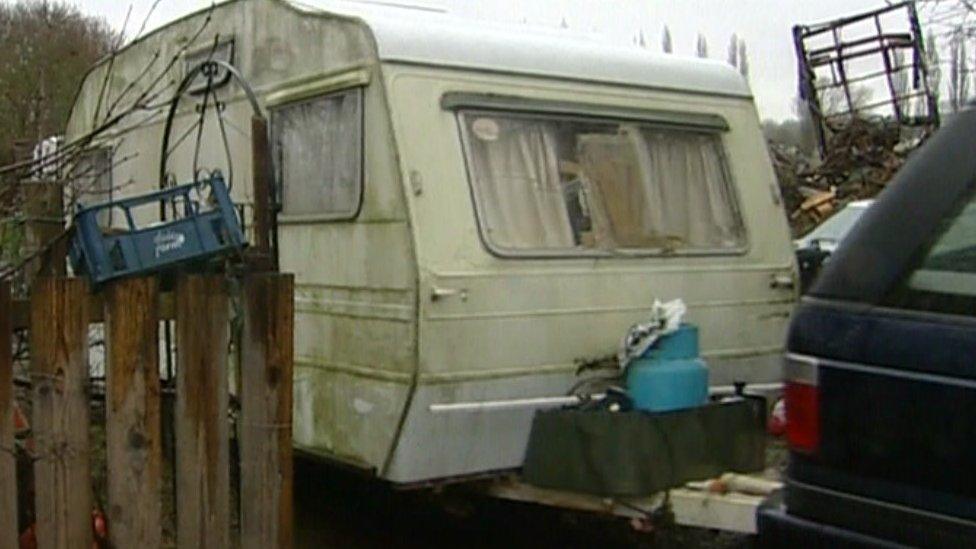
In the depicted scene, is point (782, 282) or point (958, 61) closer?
point (782, 282)

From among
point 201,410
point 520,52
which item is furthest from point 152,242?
point 520,52

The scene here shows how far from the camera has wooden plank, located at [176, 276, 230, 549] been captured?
3957mm

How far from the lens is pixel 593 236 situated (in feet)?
16.4

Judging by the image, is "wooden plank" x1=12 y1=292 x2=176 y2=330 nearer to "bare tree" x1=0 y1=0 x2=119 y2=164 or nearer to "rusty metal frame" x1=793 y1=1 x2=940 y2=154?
"bare tree" x1=0 y1=0 x2=119 y2=164

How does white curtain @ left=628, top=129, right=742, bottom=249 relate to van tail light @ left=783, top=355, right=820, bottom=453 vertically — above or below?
above

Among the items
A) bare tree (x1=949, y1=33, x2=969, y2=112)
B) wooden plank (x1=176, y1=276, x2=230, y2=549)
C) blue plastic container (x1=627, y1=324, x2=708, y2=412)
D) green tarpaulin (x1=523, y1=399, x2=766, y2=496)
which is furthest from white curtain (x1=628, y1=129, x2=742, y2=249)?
bare tree (x1=949, y1=33, x2=969, y2=112)

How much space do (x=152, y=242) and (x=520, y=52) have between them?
5.66 feet

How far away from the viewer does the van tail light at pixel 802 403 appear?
2836 millimetres

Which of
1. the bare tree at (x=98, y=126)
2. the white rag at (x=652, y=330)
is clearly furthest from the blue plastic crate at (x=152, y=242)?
the white rag at (x=652, y=330)

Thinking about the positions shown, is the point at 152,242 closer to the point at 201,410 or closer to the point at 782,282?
the point at 201,410

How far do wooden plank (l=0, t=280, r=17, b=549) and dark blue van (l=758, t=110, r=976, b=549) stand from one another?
248cm

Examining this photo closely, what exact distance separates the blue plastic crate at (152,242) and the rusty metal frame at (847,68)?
11840 millimetres

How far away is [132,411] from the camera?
3875 millimetres

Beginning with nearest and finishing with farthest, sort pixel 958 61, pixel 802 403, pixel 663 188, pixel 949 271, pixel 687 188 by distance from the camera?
pixel 949 271 < pixel 802 403 < pixel 663 188 < pixel 687 188 < pixel 958 61
